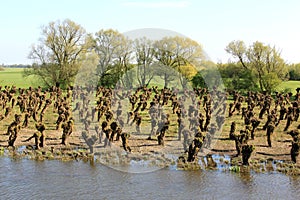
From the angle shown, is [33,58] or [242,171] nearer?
[242,171]

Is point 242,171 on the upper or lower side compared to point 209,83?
lower

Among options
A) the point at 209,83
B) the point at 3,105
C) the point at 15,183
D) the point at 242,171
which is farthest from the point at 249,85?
the point at 15,183

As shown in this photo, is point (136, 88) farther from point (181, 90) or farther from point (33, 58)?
point (33, 58)

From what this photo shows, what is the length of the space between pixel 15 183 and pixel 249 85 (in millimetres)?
52291

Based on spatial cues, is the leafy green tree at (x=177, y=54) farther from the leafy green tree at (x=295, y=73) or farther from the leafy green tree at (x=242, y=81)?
the leafy green tree at (x=295, y=73)

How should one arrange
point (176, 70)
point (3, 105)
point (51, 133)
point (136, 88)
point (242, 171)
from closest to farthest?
point (242, 171), point (51, 133), point (3, 105), point (136, 88), point (176, 70)

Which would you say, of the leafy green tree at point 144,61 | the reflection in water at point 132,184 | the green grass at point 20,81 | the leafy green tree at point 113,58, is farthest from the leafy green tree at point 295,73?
the reflection in water at point 132,184

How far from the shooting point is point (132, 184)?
1504 cm

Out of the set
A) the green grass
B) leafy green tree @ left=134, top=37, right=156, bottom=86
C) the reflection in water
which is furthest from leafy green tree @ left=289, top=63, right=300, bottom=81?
the reflection in water

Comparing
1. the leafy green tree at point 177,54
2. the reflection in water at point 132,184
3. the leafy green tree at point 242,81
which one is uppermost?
the leafy green tree at point 177,54

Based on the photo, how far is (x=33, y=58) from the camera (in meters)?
66.1

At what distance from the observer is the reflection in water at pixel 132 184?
13.9 m

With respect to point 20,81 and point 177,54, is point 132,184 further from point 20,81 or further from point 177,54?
point 20,81

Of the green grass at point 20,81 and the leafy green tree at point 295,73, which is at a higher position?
the leafy green tree at point 295,73
